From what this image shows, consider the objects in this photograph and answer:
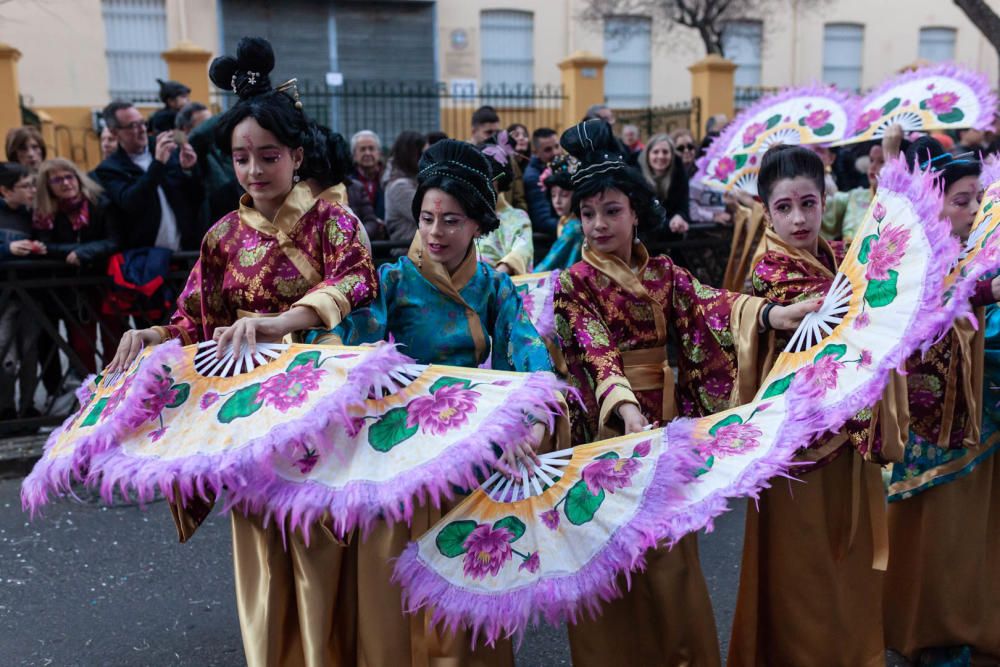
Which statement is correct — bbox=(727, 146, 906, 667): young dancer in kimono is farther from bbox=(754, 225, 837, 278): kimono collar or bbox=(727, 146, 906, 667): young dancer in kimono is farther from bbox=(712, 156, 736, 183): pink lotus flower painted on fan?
bbox=(712, 156, 736, 183): pink lotus flower painted on fan

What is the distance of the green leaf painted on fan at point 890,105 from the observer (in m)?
4.68

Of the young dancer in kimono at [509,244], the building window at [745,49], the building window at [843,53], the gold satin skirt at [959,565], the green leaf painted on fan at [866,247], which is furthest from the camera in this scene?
the building window at [843,53]

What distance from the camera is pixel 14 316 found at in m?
5.26

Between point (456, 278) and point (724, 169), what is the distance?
2653mm

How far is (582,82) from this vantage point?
16750 mm

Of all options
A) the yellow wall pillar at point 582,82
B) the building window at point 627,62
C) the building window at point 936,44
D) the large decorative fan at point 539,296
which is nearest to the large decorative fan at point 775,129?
the large decorative fan at point 539,296

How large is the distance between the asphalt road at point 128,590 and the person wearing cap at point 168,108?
3.22m

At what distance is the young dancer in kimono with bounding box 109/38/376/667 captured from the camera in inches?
93.7

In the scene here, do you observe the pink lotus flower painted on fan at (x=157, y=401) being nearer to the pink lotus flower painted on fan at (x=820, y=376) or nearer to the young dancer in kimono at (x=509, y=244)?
the pink lotus flower painted on fan at (x=820, y=376)

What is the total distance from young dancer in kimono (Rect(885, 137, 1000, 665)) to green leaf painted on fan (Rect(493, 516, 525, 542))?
4.62 feet

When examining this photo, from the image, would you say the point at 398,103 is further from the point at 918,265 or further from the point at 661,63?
the point at 918,265

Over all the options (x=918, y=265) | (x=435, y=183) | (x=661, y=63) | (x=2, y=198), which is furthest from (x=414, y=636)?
(x=661, y=63)

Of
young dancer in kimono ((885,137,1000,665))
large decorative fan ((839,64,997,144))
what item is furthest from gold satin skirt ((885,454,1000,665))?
large decorative fan ((839,64,997,144))

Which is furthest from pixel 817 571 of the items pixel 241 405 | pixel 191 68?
pixel 191 68
